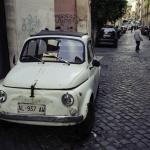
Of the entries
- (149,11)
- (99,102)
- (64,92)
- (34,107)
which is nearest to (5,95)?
(34,107)

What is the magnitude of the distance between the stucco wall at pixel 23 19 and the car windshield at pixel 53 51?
4949 millimetres

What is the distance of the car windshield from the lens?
6848mm

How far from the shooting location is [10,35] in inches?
475

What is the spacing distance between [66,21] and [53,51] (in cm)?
1756

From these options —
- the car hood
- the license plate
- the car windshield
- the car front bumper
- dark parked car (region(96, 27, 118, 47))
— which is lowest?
dark parked car (region(96, 27, 118, 47))

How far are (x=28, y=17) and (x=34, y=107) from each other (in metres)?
8.37

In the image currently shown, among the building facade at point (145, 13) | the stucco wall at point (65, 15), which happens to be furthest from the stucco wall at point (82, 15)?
the building facade at point (145, 13)

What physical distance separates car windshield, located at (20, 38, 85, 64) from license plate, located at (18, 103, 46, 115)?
53.1 inches

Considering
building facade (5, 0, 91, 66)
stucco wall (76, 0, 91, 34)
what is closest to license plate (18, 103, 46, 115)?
building facade (5, 0, 91, 66)

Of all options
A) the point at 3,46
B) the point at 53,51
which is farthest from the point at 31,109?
the point at 3,46

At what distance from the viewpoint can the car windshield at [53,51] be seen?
6848 mm

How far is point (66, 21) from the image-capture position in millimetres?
24219

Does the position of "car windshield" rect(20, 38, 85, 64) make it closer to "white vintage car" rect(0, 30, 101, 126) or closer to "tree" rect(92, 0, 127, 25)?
"white vintage car" rect(0, 30, 101, 126)

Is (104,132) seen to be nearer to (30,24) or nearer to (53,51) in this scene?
(53,51)
